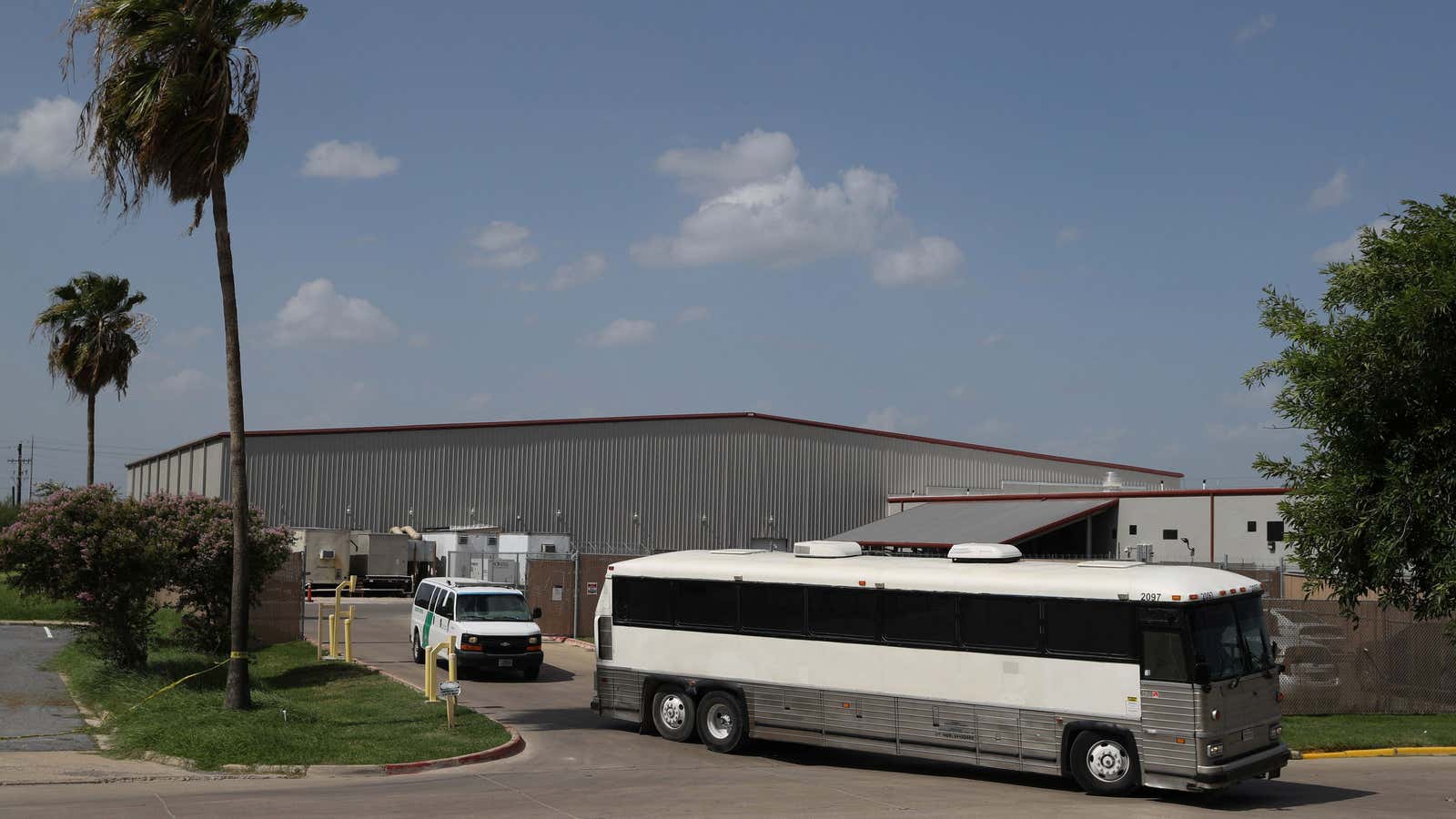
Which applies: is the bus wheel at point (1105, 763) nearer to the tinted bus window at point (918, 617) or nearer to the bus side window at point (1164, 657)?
the bus side window at point (1164, 657)

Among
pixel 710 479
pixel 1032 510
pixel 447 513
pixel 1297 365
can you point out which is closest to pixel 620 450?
pixel 710 479

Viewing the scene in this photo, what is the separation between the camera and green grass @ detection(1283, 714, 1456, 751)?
20.2m

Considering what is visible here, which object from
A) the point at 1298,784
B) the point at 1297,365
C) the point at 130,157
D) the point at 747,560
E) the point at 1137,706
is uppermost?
the point at 130,157

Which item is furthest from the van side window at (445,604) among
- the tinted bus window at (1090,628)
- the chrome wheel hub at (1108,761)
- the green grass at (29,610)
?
the green grass at (29,610)

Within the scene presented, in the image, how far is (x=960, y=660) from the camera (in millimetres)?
16750

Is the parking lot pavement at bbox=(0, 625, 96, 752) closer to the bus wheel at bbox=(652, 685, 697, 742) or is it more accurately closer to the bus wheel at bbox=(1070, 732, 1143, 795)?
the bus wheel at bbox=(652, 685, 697, 742)

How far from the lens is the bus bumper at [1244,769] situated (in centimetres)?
1470

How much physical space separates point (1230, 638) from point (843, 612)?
5075 mm

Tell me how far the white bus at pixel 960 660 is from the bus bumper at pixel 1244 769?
29mm

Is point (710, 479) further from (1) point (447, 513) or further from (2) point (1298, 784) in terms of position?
(2) point (1298, 784)

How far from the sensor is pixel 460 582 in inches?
1082

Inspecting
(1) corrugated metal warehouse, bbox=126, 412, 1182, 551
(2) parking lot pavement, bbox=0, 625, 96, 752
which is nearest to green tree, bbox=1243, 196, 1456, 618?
(2) parking lot pavement, bbox=0, 625, 96, 752

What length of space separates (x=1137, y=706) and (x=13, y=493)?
519ft

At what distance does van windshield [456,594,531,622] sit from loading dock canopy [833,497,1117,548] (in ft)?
63.5
